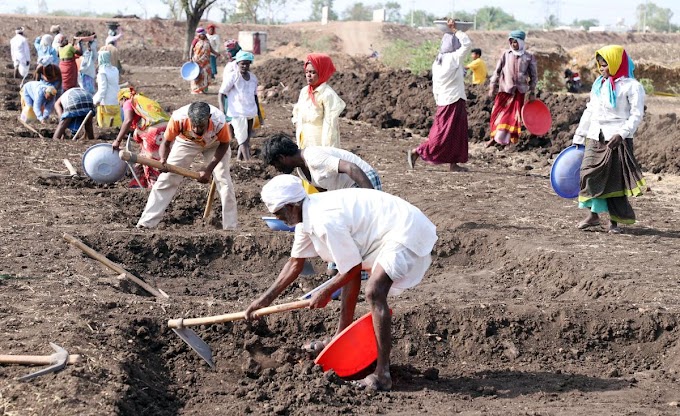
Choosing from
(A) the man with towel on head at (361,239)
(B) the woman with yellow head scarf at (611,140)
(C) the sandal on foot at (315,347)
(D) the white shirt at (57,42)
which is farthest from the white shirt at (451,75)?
(D) the white shirt at (57,42)

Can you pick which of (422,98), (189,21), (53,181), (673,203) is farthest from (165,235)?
(189,21)

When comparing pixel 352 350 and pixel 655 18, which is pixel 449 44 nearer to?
pixel 352 350

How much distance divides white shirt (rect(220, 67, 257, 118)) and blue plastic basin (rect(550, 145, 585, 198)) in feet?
14.9

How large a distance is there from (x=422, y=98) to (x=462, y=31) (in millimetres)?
6040

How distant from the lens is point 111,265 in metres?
7.45

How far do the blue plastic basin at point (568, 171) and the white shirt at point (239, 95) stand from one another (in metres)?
4.53

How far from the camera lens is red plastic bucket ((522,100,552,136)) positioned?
13.4 metres

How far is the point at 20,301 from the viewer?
627 centimetres

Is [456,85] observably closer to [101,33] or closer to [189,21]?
[189,21]

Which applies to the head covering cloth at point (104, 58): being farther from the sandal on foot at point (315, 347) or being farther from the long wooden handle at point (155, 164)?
the sandal on foot at point (315, 347)

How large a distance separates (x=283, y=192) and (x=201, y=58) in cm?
1745

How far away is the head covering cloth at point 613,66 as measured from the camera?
27.4ft

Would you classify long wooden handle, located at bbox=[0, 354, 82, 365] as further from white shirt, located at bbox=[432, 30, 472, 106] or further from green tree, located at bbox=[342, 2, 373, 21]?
green tree, located at bbox=[342, 2, 373, 21]

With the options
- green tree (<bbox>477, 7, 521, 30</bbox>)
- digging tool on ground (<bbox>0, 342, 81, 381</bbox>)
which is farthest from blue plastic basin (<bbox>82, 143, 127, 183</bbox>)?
green tree (<bbox>477, 7, 521, 30</bbox>)
